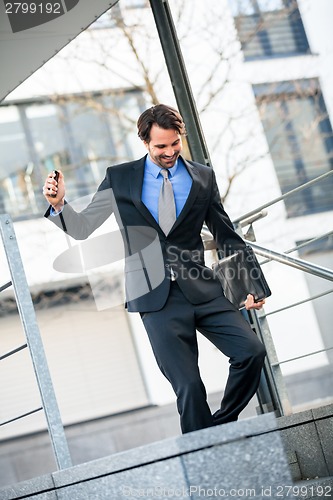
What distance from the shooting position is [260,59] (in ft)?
47.0

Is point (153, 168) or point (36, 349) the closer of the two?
point (36, 349)

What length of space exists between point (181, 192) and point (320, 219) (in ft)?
37.1

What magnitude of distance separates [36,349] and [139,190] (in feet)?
2.58

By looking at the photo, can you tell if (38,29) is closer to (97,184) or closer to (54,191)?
(54,191)

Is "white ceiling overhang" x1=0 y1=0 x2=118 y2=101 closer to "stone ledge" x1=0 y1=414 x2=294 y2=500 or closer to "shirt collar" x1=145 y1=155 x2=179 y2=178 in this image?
"shirt collar" x1=145 y1=155 x2=179 y2=178

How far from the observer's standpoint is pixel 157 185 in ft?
12.9

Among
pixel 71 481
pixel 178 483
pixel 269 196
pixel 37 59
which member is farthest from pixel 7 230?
pixel 269 196

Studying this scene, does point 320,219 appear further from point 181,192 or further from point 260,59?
point 181,192

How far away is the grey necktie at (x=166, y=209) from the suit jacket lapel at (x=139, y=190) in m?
0.03

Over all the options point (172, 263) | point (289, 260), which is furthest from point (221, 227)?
point (289, 260)

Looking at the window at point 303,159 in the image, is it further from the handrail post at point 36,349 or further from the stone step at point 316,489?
the handrail post at point 36,349

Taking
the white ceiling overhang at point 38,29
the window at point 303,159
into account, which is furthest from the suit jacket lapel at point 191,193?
the window at point 303,159

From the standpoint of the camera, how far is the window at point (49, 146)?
13.8 metres

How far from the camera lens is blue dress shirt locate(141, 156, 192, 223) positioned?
392 centimetres
